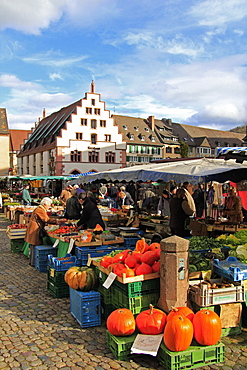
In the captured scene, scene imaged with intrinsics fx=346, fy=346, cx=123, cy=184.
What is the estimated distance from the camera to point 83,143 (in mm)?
45625

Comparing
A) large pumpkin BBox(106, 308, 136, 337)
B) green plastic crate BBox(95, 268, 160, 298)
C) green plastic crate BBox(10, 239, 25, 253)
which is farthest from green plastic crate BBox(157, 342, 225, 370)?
green plastic crate BBox(10, 239, 25, 253)

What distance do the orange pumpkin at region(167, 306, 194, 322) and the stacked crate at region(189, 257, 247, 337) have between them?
212mm

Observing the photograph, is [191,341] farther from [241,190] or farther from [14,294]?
[241,190]

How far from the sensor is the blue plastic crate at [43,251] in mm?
8266

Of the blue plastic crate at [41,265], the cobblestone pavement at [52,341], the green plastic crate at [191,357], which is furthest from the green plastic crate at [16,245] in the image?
the green plastic crate at [191,357]

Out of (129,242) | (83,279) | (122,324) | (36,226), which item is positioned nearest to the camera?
(122,324)

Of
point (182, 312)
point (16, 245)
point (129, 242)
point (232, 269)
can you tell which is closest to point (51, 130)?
point (16, 245)

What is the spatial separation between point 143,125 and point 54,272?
60287 mm

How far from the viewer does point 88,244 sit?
675cm

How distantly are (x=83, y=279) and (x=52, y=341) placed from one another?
39.6 inches

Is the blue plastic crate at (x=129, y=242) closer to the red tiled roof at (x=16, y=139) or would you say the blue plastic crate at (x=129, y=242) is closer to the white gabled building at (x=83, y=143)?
the white gabled building at (x=83, y=143)

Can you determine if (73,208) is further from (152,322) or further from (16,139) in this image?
(16,139)

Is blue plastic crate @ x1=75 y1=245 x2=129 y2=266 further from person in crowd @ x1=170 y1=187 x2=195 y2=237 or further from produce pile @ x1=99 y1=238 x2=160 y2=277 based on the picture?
person in crowd @ x1=170 y1=187 x2=195 y2=237

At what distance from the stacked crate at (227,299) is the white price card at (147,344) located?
0.69 meters
